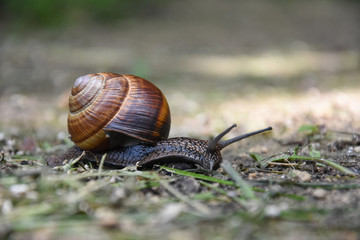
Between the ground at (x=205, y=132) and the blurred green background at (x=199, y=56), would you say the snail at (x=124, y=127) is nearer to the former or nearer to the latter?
Answer: the ground at (x=205, y=132)

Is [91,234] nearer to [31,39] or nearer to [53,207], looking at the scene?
[53,207]

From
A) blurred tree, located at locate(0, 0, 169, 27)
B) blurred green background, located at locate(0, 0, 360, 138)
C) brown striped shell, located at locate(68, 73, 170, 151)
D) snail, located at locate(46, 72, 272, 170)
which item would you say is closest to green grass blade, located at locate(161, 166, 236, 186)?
snail, located at locate(46, 72, 272, 170)

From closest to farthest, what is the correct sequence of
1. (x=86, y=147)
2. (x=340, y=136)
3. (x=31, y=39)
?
1. (x=86, y=147)
2. (x=340, y=136)
3. (x=31, y=39)

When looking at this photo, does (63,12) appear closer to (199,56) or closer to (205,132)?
(199,56)

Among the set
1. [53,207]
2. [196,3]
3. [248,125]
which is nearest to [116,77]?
[53,207]

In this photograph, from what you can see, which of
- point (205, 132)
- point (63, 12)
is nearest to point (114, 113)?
point (205, 132)

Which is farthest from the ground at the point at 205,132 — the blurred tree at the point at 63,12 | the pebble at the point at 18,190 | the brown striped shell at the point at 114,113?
the blurred tree at the point at 63,12
